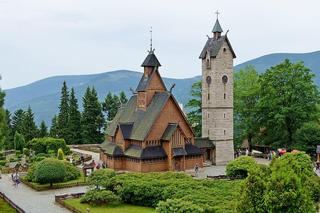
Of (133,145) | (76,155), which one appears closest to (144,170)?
(133,145)

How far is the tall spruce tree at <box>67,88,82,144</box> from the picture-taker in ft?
229

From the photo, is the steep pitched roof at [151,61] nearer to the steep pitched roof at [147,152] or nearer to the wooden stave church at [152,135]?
the wooden stave church at [152,135]

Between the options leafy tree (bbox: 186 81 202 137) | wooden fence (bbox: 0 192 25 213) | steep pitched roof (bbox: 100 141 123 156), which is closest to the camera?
wooden fence (bbox: 0 192 25 213)

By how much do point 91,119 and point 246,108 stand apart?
79.9 feet

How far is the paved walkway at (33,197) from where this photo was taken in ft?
101

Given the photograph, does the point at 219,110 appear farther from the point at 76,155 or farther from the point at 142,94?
the point at 76,155

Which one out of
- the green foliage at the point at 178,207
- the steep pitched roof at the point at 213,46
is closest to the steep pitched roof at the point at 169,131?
the steep pitched roof at the point at 213,46

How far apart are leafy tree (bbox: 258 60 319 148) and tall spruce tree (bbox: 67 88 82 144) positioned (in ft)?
93.0

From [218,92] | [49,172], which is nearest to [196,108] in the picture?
[218,92]

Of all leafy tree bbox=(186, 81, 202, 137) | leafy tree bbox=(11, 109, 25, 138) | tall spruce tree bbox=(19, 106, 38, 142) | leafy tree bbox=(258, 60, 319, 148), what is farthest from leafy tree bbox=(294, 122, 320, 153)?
leafy tree bbox=(11, 109, 25, 138)

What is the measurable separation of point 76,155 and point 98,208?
27.7 meters

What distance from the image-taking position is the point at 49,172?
37.7 m

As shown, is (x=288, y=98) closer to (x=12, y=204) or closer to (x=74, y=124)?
(x=74, y=124)

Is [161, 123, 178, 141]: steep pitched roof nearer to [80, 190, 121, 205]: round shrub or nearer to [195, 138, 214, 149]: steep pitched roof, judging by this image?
[195, 138, 214, 149]: steep pitched roof
